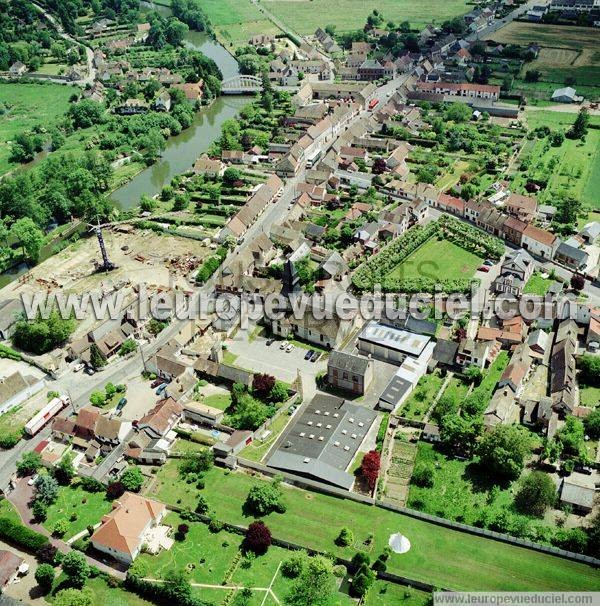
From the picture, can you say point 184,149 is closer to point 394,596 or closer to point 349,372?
point 349,372

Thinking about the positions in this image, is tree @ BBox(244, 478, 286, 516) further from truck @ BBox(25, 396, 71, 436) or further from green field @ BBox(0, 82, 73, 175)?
green field @ BBox(0, 82, 73, 175)

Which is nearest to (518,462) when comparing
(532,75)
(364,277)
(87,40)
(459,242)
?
(364,277)

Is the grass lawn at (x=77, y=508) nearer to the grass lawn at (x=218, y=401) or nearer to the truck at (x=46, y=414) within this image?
the truck at (x=46, y=414)

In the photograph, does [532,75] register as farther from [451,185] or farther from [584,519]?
[584,519]

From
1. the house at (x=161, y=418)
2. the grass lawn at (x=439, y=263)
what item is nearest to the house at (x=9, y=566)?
the house at (x=161, y=418)

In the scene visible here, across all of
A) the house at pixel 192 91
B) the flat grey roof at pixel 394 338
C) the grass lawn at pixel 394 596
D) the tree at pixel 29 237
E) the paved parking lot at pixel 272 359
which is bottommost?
the grass lawn at pixel 394 596

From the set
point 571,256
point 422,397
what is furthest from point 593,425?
point 571,256
